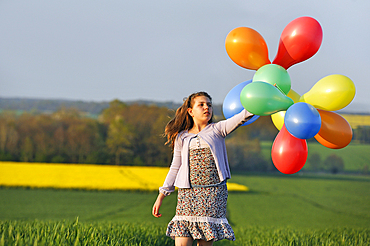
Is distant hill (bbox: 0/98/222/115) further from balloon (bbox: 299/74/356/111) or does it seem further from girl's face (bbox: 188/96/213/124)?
balloon (bbox: 299/74/356/111)

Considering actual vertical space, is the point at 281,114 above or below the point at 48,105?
below

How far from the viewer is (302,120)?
203 centimetres

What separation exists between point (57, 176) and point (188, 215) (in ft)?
35.0

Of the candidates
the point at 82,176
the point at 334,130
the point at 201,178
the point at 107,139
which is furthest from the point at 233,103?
the point at 107,139

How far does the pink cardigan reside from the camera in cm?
237

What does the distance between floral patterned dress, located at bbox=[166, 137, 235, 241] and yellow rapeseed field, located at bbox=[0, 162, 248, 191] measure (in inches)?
333

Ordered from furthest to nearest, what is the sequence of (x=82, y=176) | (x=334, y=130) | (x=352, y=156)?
(x=352, y=156) < (x=82, y=176) < (x=334, y=130)

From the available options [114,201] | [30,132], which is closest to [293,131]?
[114,201]

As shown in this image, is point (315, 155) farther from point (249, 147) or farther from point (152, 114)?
point (152, 114)

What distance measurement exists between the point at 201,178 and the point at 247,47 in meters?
1.10

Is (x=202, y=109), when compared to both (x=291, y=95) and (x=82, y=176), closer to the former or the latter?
(x=291, y=95)

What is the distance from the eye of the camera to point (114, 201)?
8789mm

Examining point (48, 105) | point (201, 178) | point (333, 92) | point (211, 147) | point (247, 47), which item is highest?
point (247, 47)

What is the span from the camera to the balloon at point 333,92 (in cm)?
230
